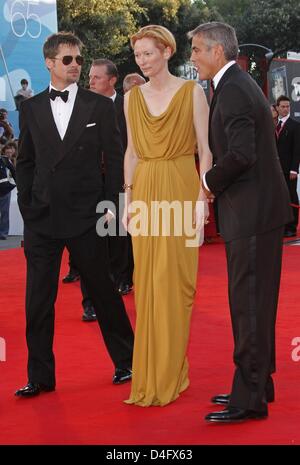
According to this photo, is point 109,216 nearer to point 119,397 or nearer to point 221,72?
point 119,397

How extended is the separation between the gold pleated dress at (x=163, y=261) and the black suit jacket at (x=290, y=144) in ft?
29.3

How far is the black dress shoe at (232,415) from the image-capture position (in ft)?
14.5

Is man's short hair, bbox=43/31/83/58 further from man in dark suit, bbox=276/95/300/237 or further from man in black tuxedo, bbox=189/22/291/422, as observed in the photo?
man in dark suit, bbox=276/95/300/237

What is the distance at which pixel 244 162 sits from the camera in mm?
4270

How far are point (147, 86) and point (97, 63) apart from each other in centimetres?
274

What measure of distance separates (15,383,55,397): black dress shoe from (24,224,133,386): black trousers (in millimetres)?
27

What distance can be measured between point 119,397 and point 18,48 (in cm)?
1455

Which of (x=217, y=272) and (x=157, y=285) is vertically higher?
(x=157, y=285)

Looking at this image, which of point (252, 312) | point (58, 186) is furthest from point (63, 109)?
point (252, 312)

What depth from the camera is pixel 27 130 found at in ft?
17.2

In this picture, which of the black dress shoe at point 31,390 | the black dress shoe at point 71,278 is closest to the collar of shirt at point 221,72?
the black dress shoe at point 31,390
